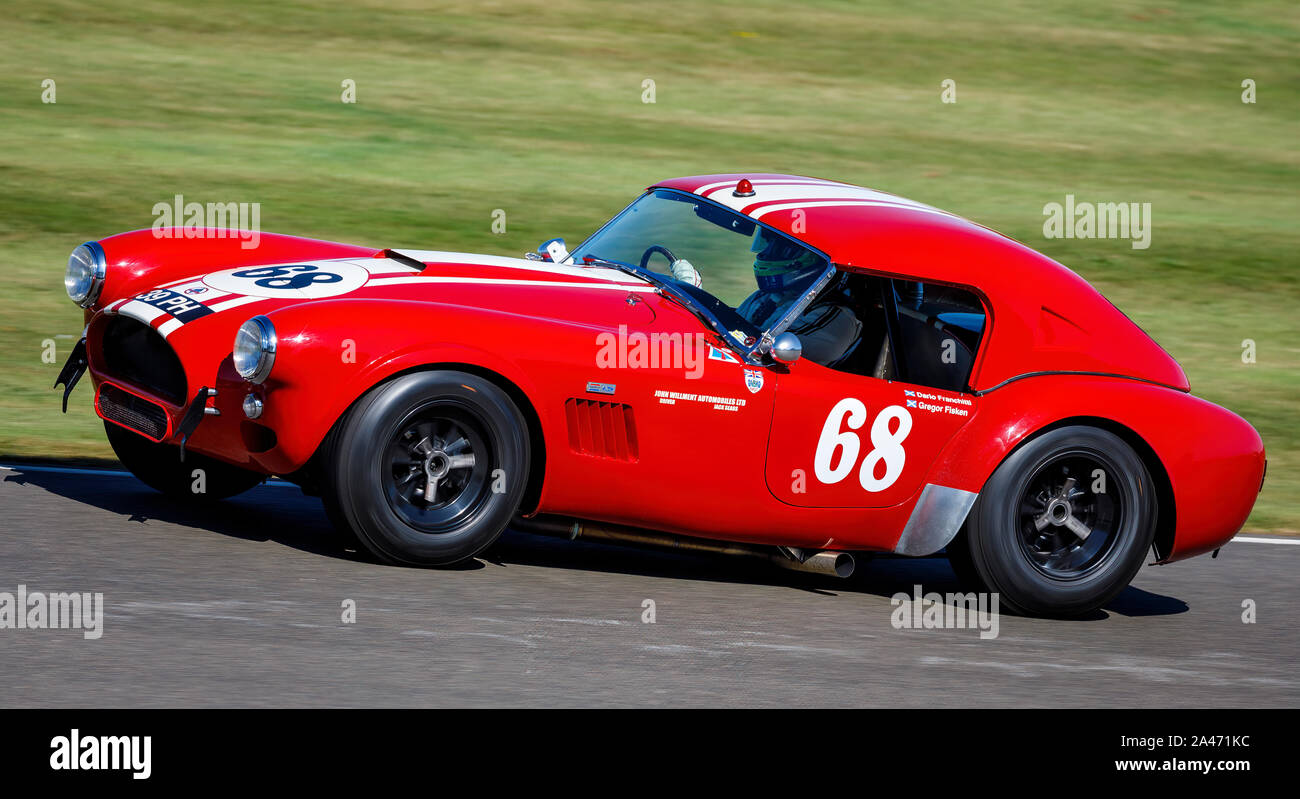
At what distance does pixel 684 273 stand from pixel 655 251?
0.29 m

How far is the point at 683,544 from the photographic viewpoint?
6.23 meters

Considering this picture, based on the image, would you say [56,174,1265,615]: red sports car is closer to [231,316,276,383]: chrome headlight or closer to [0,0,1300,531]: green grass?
[231,316,276,383]: chrome headlight

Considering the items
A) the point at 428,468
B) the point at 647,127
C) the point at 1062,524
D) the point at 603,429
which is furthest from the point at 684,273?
the point at 647,127

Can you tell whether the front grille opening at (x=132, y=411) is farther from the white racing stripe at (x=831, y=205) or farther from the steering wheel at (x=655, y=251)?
the white racing stripe at (x=831, y=205)

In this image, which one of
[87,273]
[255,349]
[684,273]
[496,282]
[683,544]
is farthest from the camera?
[87,273]

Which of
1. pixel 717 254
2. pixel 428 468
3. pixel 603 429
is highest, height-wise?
pixel 717 254

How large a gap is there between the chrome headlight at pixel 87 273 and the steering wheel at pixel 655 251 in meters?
2.28

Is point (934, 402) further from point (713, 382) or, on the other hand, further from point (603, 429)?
point (603, 429)

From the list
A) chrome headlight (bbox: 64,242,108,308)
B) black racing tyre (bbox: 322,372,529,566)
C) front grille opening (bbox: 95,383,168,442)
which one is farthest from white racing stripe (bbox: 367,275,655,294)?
chrome headlight (bbox: 64,242,108,308)

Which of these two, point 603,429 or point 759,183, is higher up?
point 759,183

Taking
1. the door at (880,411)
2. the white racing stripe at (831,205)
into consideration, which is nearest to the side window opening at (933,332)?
the door at (880,411)

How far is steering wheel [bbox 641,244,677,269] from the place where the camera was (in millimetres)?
6891

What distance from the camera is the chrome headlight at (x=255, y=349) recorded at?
18.5ft

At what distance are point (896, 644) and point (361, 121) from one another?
40.7 feet
